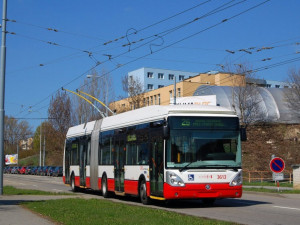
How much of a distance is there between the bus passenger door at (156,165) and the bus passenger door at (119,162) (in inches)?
118

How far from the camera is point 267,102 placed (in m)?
69.0

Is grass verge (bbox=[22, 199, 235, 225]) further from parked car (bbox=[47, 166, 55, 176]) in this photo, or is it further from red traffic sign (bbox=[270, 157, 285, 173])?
parked car (bbox=[47, 166, 55, 176])

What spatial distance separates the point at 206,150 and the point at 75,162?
486 inches

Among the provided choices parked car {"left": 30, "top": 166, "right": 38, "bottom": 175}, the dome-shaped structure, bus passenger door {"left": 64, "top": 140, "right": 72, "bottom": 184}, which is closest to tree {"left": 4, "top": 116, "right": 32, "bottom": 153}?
parked car {"left": 30, "top": 166, "right": 38, "bottom": 175}

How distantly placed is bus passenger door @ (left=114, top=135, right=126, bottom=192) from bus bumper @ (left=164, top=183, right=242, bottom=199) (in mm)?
4395

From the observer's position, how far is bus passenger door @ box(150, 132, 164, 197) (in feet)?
52.0

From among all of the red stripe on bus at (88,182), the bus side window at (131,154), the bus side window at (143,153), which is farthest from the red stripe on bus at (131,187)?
the red stripe on bus at (88,182)

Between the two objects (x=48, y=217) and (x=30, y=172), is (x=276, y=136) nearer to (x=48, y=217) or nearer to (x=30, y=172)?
(x=30, y=172)

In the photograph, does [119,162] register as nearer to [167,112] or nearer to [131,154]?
[131,154]

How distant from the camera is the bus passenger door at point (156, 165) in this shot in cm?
1584

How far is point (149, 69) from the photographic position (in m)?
108

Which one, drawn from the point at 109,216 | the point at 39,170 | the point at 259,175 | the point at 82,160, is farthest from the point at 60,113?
the point at 109,216

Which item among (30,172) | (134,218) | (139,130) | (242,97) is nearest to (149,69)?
(30,172)

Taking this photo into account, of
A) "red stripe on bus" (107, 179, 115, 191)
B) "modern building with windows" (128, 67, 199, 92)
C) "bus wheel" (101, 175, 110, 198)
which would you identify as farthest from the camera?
"modern building with windows" (128, 67, 199, 92)
